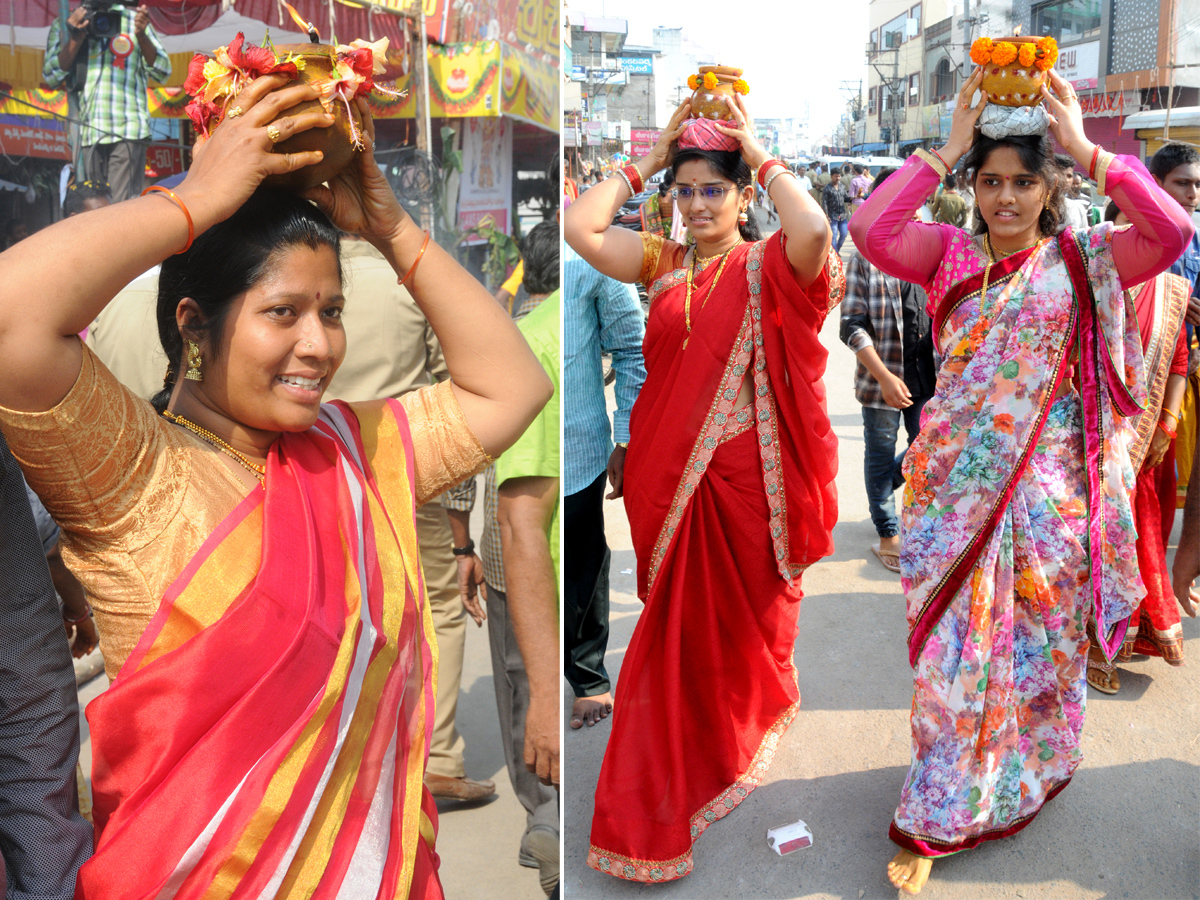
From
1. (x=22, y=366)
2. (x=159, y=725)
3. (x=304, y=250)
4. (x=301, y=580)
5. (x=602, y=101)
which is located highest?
(x=602, y=101)

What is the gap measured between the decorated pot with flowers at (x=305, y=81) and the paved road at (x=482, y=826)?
84 centimetres

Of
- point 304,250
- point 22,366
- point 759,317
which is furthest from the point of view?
point 759,317

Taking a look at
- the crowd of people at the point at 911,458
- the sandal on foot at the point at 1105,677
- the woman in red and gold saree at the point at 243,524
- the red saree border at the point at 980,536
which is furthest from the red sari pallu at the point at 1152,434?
the woman in red and gold saree at the point at 243,524

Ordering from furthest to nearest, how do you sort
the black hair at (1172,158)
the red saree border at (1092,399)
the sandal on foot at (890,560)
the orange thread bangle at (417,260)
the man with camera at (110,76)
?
the sandal on foot at (890,560), the black hair at (1172,158), the red saree border at (1092,399), the man with camera at (110,76), the orange thread bangle at (417,260)

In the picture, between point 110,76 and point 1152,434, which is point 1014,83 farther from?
point 110,76

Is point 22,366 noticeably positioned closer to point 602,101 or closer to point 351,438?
point 351,438

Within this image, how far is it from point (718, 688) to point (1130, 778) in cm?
124

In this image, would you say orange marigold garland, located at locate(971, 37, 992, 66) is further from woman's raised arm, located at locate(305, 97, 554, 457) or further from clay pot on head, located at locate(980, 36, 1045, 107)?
woman's raised arm, located at locate(305, 97, 554, 457)

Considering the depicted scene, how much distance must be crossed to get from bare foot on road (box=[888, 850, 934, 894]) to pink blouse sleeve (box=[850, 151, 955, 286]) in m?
1.42

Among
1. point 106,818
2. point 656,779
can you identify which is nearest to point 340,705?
point 106,818

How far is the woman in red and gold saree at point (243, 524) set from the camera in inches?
37.3

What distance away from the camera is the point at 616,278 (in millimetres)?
2721

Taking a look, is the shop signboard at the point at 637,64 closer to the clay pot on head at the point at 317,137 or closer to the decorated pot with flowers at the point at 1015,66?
the decorated pot with flowers at the point at 1015,66

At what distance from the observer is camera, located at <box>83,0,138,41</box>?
185 centimetres
